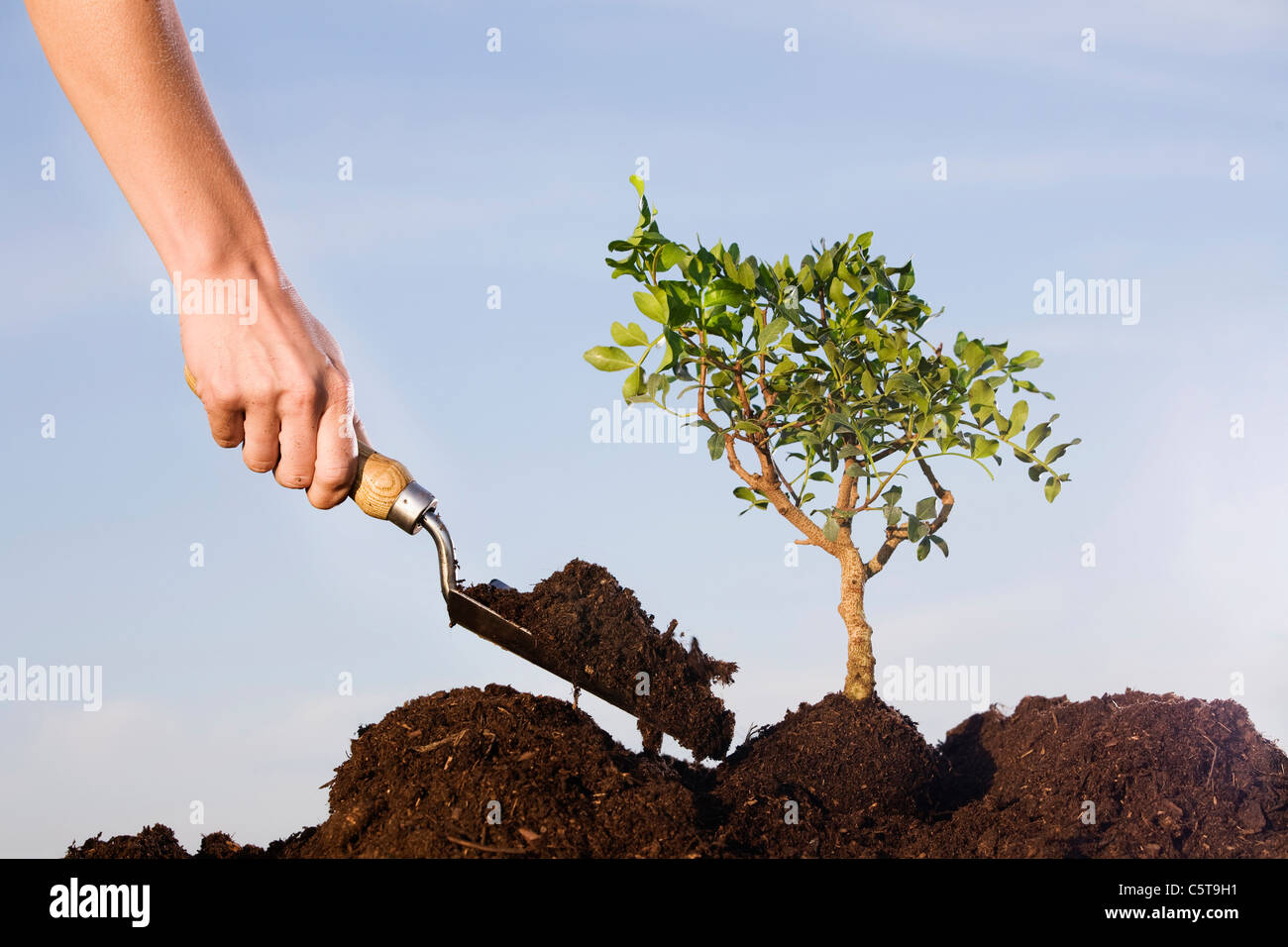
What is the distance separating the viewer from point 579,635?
10.3 feet

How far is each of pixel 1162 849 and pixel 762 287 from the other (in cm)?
191

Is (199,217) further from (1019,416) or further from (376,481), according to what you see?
(1019,416)

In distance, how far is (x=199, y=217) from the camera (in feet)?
8.46

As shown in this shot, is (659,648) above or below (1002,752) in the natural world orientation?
above

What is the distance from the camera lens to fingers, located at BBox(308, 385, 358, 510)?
2.86m

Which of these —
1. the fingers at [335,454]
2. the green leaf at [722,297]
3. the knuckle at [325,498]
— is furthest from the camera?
the green leaf at [722,297]

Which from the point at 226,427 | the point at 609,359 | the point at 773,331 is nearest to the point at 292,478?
the point at 226,427

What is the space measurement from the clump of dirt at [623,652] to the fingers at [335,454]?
52 cm

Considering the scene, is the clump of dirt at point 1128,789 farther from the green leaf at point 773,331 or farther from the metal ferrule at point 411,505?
the metal ferrule at point 411,505

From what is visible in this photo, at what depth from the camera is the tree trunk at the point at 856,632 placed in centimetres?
347

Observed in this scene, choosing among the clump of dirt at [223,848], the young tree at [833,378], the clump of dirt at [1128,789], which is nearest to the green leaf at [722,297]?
the young tree at [833,378]
